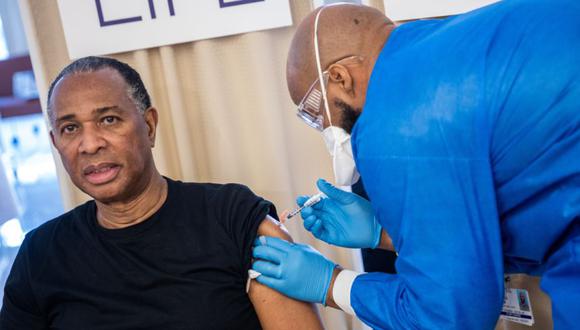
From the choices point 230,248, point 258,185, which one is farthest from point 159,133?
point 230,248

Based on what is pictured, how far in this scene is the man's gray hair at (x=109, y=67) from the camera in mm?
1490

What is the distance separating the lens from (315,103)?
123cm

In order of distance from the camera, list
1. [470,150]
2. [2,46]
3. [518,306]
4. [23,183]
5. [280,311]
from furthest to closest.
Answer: [23,183]
[2,46]
[518,306]
[280,311]
[470,150]

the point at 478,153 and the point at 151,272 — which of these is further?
the point at 151,272

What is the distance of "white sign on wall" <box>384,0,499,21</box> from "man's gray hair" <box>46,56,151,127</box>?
0.77 meters

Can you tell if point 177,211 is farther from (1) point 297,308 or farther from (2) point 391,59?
(2) point 391,59

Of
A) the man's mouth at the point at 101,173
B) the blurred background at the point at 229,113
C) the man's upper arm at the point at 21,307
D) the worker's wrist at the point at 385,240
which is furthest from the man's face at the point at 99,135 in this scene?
the worker's wrist at the point at 385,240

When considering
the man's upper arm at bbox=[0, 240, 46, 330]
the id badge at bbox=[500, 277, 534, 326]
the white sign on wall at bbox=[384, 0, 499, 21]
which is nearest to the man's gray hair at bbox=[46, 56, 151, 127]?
the man's upper arm at bbox=[0, 240, 46, 330]

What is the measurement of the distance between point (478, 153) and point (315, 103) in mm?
370

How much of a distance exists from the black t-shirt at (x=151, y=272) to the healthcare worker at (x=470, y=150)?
0.43m

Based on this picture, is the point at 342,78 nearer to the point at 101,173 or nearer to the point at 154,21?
the point at 101,173

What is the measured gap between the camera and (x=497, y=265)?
104cm

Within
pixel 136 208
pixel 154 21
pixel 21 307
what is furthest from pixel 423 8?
pixel 21 307

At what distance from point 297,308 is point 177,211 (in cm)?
39
